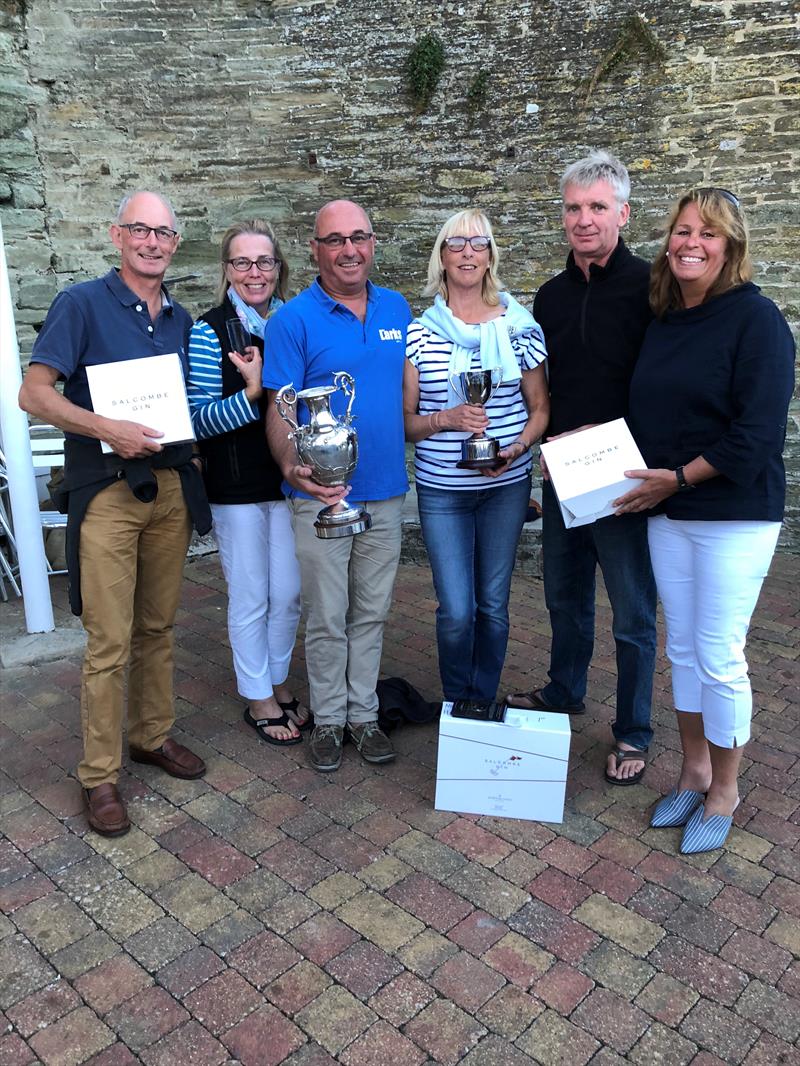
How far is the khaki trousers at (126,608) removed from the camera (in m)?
3.19

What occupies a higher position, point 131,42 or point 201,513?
point 131,42

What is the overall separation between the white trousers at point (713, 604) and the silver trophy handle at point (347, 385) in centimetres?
121

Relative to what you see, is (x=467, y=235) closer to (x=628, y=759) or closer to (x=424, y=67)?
(x=628, y=759)

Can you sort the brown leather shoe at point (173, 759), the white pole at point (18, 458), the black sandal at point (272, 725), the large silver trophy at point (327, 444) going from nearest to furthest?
the large silver trophy at point (327, 444) < the brown leather shoe at point (173, 759) < the black sandal at point (272, 725) < the white pole at point (18, 458)

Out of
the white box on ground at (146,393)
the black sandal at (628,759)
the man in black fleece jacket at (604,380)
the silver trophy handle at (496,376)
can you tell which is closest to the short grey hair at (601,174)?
the man in black fleece jacket at (604,380)

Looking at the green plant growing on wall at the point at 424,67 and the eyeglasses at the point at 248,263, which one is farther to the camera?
the green plant growing on wall at the point at 424,67

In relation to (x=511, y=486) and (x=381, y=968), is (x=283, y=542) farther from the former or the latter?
(x=381, y=968)

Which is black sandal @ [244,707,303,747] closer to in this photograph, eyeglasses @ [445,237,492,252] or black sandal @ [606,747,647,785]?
black sandal @ [606,747,647,785]

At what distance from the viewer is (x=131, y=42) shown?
648 cm

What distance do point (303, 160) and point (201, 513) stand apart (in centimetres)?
439

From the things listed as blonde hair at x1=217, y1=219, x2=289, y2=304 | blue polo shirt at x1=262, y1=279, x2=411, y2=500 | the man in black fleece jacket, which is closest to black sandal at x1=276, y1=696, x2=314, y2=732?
blue polo shirt at x1=262, y1=279, x2=411, y2=500

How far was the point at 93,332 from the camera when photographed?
122 inches

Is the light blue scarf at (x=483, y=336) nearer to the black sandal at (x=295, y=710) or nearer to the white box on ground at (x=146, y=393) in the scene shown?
the white box on ground at (x=146, y=393)

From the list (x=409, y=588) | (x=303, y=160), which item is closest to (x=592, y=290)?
(x=409, y=588)
